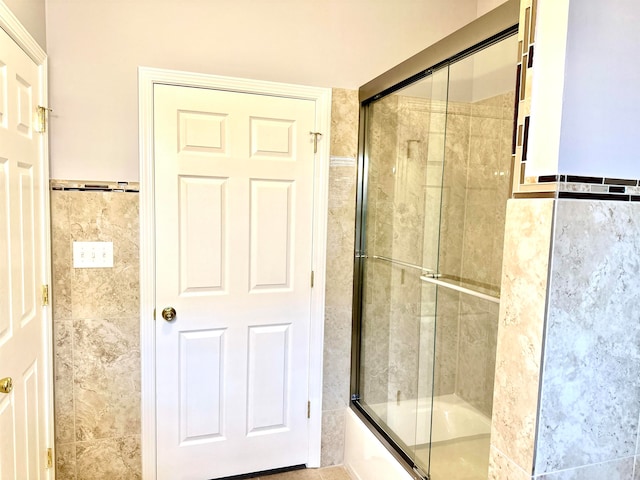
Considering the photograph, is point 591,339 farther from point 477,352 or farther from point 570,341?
point 477,352

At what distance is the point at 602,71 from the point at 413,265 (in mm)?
1442

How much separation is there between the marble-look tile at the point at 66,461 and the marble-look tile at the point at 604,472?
209 centimetres

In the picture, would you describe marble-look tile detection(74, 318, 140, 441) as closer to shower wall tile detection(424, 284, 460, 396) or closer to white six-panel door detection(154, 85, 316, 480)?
white six-panel door detection(154, 85, 316, 480)

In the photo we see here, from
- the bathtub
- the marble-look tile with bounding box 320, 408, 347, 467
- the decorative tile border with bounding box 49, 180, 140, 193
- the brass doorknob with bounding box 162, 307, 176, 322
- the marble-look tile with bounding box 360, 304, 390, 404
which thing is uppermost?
the decorative tile border with bounding box 49, 180, 140, 193

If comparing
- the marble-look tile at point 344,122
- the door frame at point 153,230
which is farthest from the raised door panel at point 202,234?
the marble-look tile at point 344,122

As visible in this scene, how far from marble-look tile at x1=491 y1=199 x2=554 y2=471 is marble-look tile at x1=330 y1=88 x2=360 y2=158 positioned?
4.42ft

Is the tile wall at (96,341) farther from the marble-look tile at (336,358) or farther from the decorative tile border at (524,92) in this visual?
the decorative tile border at (524,92)

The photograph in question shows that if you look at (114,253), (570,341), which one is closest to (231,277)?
(114,253)

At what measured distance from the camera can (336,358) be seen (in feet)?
7.98

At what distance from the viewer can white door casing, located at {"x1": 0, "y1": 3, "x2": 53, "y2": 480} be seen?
146 centimetres

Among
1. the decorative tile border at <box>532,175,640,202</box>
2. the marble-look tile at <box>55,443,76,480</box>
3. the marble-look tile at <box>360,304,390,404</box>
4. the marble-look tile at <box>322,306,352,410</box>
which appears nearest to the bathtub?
the marble-look tile at <box>360,304,390,404</box>

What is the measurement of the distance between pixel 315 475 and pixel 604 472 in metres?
1.63

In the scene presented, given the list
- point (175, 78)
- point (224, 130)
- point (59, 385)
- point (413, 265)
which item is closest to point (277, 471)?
point (59, 385)

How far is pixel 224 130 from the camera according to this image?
210 centimetres
